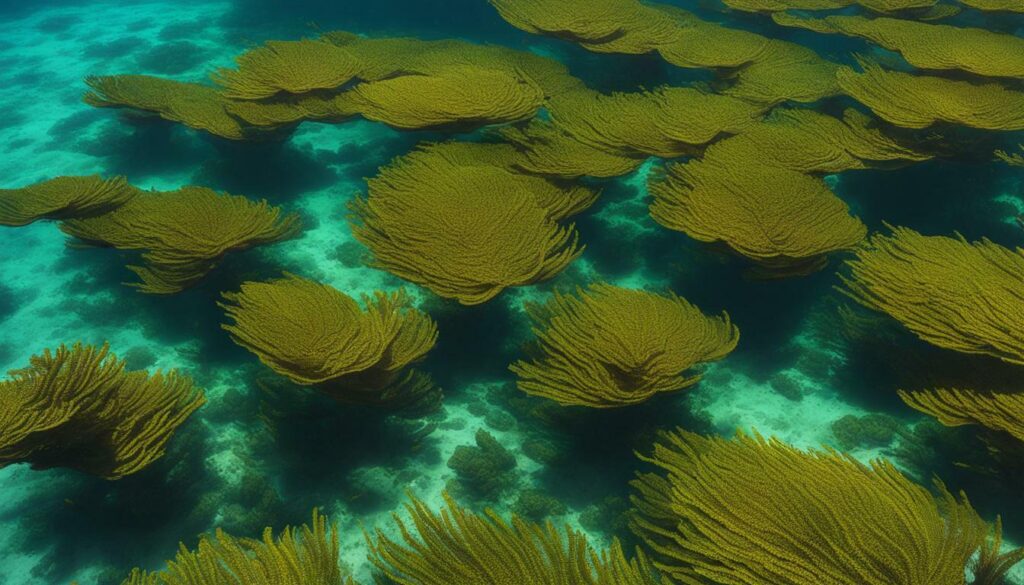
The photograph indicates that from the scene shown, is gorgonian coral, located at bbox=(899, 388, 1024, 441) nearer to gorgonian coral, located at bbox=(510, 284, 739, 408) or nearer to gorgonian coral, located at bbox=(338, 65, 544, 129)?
gorgonian coral, located at bbox=(510, 284, 739, 408)

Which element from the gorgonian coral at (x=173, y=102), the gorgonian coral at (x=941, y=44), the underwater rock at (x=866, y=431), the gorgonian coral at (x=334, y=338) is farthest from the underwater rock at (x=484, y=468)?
the gorgonian coral at (x=941, y=44)

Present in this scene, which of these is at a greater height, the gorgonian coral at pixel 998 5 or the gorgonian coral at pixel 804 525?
the gorgonian coral at pixel 998 5

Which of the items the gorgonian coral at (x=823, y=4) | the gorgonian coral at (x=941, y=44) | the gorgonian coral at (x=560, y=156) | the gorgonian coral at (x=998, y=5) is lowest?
the gorgonian coral at (x=560, y=156)

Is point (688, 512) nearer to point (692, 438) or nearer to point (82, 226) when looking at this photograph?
point (692, 438)

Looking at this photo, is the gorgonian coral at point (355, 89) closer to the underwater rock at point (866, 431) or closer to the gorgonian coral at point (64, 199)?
the gorgonian coral at point (64, 199)

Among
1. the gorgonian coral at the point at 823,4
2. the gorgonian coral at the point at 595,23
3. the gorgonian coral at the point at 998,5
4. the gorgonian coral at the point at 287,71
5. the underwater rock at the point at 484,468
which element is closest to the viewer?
the underwater rock at the point at 484,468
